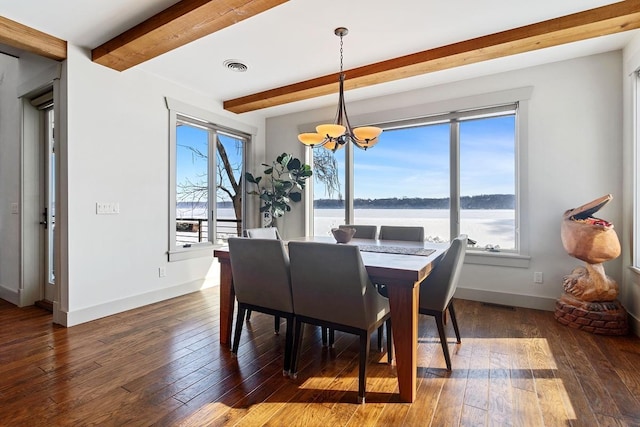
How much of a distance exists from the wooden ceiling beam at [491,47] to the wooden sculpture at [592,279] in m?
1.37

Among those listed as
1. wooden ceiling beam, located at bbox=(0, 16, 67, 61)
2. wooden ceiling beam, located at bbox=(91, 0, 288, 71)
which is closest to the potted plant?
wooden ceiling beam, located at bbox=(91, 0, 288, 71)

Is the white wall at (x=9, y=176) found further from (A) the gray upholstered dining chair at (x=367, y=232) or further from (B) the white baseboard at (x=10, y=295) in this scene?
(A) the gray upholstered dining chair at (x=367, y=232)

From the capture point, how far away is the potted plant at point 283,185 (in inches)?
187

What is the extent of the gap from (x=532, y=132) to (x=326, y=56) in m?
2.36

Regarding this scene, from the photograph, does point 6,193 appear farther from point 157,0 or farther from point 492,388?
point 492,388

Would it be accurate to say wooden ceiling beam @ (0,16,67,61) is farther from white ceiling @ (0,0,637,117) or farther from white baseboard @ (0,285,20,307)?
white baseboard @ (0,285,20,307)

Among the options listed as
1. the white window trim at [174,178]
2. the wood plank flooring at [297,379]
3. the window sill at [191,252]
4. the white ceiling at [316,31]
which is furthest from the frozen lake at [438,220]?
the white ceiling at [316,31]

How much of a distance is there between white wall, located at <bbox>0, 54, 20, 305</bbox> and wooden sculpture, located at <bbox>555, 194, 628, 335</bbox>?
5755 mm

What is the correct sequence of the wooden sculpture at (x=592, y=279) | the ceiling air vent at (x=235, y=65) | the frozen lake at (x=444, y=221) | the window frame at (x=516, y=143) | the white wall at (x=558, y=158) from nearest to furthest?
the wooden sculpture at (x=592, y=279)
the white wall at (x=558, y=158)
the ceiling air vent at (x=235, y=65)
the window frame at (x=516, y=143)
the frozen lake at (x=444, y=221)

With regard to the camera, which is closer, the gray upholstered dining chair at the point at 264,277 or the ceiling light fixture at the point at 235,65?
the gray upholstered dining chair at the point at 264,277

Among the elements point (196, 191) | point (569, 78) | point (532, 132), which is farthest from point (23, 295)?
point (569, 78)

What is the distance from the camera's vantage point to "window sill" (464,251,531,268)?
3.46 meters

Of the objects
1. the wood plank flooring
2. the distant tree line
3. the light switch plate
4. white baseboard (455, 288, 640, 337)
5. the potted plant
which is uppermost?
the potted plant

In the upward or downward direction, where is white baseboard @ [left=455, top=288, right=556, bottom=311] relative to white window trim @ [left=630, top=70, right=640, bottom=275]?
downward
